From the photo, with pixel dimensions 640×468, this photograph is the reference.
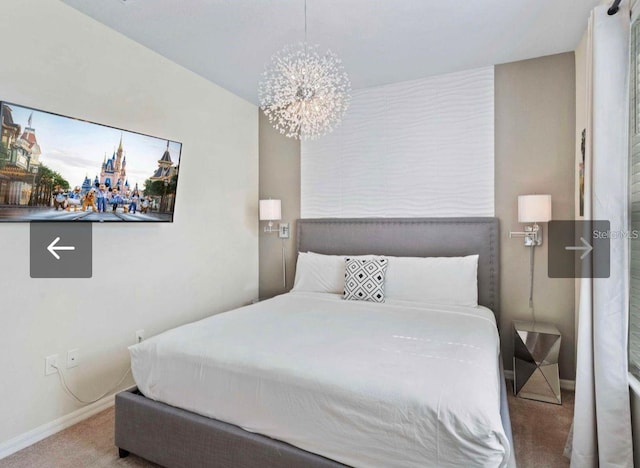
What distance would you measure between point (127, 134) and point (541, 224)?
11.1 ft

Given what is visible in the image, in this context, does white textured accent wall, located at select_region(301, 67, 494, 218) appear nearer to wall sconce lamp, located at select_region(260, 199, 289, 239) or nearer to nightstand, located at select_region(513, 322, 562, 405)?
wall sconce lamp, located at select_region(260, 199, 289, 239)

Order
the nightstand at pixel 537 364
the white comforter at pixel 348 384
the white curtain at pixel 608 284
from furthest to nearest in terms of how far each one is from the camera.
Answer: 1. the nightstand at pixel 537 364
2. the white curtain at pixel 608 284
3. the white comforter at pixel 348 384

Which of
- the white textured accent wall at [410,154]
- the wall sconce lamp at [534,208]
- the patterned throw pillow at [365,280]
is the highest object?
the white textured accent wall at [410,154]

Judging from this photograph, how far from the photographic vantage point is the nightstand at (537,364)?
2650 millimetres

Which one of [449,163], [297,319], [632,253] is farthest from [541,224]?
[297,319]

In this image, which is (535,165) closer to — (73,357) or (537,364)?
(537,364)

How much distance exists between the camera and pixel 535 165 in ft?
10.0

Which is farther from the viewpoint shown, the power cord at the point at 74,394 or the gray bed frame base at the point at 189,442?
the power cord at the point at 74,394

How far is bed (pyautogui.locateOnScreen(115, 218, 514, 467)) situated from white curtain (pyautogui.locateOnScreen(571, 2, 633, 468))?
0.41m

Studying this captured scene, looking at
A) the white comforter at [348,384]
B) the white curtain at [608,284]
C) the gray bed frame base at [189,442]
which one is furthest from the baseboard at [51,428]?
the white curtain at [608,284]

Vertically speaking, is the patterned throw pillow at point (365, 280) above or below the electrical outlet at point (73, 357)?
above

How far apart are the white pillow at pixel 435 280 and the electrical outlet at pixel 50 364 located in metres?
2.46

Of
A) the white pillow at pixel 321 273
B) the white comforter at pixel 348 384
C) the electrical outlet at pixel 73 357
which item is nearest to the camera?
the white comforter at pixel 348 384

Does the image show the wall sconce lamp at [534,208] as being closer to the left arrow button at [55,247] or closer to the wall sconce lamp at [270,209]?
the wall sconce lamp at [270,209]
